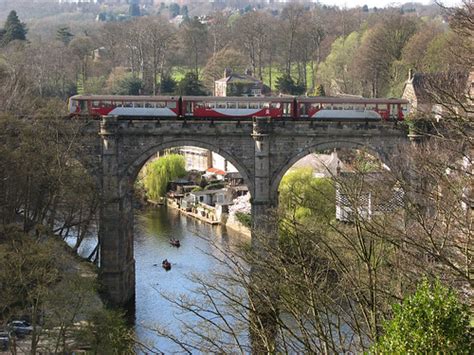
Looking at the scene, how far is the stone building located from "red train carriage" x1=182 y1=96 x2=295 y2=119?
35.6 meters

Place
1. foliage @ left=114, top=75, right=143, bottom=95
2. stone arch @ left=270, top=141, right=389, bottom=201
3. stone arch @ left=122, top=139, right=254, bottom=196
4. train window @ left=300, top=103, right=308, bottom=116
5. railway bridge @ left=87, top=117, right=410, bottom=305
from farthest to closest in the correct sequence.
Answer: foliage @ left=114, top=75, right=143, bottom=95 → train window @ left=300, top=103, right=308, bottom=116 → stone arch @ left=122, top=139, right=254, bottom=196 → stone arch @ left=270, top=141, right=389, bottom=201 → railway bridge @ left=87, top=117, right=410, bottom=305

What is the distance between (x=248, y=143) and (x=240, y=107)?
5.16 meters

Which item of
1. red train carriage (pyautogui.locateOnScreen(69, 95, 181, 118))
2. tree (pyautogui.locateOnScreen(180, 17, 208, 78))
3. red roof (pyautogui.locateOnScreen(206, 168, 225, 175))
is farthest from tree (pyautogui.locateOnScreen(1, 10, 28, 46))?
red train carriage (pyautogui.locateOnScreen(69, 95, 181, 118))

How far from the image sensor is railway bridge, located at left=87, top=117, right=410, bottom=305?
33.9 metres

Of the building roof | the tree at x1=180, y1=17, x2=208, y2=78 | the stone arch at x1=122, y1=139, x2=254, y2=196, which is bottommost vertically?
the stone arch at x1=122, y1=139, x2=254, y2=196

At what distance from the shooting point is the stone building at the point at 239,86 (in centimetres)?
7481

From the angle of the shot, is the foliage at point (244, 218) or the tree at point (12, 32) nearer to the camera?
the foliage at point (244, 218)

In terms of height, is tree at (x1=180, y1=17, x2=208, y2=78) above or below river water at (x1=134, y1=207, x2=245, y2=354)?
above

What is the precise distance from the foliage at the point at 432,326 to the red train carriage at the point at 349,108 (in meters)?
27.8

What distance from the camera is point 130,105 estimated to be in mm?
38531

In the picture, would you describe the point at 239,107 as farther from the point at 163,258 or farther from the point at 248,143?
the point at 163,258

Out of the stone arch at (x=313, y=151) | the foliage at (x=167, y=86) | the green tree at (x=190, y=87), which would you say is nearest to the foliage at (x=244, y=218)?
the stone arch at (x=313, y=151)

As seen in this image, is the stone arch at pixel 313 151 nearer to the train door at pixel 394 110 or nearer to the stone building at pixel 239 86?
the train door at pixel 394 110

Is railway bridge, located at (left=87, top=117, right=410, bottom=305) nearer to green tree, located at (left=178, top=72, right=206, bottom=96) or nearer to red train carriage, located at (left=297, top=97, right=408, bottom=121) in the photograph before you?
red train carriage, located at (left=297, top=97, right=408, bottom=121)
